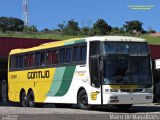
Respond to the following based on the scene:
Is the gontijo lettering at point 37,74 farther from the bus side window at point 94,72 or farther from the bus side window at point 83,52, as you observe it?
the bus side window at point 94,72

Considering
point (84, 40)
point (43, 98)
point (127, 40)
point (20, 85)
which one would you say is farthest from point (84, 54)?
point (20, 85)

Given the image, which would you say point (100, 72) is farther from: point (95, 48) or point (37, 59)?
point (37, 59)

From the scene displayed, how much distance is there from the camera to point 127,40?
22281mm

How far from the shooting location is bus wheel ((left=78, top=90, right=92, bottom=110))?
22359 mm

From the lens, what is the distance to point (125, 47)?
22.1 meters

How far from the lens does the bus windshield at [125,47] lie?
21672 mm

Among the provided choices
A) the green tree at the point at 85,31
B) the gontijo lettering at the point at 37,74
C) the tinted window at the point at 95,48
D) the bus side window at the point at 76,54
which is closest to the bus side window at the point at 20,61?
the gontijo lettering at the point at 37,74

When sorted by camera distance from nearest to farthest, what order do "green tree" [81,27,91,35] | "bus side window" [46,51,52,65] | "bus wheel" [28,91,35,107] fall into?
"bus side window" [46,51,52,65] < "bus wheel" [28,91,35,107] < "green tree" [81,27,91,35]

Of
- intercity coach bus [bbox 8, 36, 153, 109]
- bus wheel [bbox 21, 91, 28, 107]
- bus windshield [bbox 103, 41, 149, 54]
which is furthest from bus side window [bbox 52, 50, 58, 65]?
bus wheel [bbox 21, 91, 28, 107]

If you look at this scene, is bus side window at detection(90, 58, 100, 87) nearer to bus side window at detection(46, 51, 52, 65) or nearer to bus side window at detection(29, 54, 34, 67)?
bus side window at detection(46, 51, 52, 65)

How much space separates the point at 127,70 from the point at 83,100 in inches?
99.8

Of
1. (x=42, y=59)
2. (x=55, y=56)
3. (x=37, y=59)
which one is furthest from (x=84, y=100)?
(x=37, y=59)

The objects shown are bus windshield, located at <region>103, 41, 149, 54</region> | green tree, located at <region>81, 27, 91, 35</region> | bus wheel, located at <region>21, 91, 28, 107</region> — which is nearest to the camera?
bus windshield, located at <region>103, 41, 149, 54</region>

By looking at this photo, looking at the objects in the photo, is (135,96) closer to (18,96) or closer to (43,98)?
(43,98)
